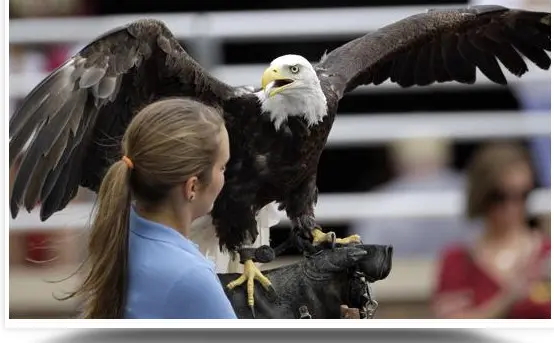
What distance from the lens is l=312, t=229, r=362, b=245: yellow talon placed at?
9.36ft

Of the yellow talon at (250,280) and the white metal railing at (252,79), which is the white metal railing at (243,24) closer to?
the white metal railing at (252,79)

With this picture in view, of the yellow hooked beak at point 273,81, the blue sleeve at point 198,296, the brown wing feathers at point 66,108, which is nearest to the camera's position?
the blue sleeve at point 198,296

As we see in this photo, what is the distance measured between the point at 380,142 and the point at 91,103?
98cm

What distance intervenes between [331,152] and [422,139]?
316mm

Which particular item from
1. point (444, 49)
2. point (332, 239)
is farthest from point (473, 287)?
point (444, 49)

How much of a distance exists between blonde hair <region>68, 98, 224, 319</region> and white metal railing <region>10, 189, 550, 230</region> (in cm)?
118

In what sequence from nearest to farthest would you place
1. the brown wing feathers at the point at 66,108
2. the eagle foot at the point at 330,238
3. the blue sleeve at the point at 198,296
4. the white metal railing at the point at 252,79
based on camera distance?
the blue sleeve at the point at 198,296, the brown wing feathers at the point at 66,108, the eagle foot at the point at 330,238, the white metal railing at the point at 252,79

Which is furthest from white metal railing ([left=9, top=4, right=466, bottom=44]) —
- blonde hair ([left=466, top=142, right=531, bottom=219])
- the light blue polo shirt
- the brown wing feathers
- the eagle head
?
the light blue polo shirt

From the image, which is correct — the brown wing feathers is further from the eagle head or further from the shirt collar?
the shirt collar

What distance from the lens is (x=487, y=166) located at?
9.90ft

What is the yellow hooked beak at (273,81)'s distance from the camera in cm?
272

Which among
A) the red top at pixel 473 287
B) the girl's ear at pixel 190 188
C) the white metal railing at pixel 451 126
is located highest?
the white metal railing at pixel 451 126

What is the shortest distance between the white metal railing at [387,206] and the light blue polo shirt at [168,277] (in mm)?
1218

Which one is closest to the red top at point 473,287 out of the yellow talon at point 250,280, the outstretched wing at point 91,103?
the yellow talon at point 250,280
